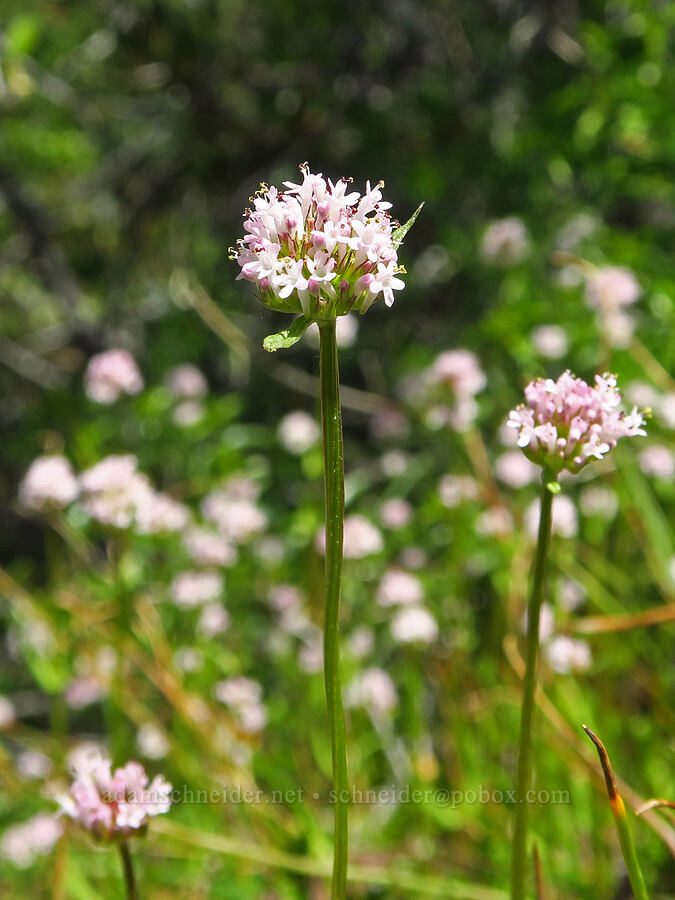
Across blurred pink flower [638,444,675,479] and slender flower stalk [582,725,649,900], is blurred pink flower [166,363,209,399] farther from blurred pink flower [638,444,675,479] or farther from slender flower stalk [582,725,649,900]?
slender flower stalk [582,725,649,900]

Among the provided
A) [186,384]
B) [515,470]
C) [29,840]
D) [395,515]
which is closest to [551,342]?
[515,470]

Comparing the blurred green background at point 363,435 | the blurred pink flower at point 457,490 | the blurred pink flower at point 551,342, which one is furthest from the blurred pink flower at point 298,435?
the blurred pink flower at point 551,342

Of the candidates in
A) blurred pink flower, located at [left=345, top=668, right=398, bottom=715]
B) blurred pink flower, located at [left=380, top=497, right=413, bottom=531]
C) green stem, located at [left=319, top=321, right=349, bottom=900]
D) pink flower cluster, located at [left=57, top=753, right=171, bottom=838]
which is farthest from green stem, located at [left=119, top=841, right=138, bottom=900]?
blurred pink flower, located at [left=380, top=497, right=413, bottom=531]

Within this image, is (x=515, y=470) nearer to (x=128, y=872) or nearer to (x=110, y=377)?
(x=110, y=377)

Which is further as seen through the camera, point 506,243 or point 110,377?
point 506,243

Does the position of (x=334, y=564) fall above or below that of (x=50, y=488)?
below

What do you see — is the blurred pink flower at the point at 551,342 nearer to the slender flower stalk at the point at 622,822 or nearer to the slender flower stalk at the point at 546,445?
the slender flower stalk at the point at 546,445

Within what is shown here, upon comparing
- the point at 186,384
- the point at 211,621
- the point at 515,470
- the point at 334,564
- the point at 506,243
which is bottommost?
the point at 334,564
